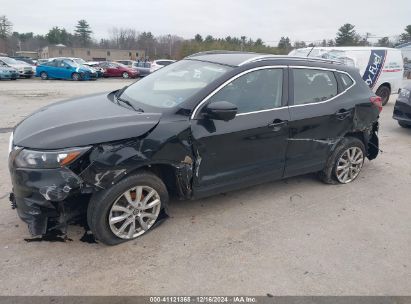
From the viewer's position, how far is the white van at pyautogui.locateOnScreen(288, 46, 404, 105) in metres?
10.8

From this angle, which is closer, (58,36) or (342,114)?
(342,114)

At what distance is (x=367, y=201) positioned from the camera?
427cm

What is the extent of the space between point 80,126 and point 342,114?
3.13 meters

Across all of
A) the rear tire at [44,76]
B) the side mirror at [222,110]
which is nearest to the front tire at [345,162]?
the side mirror at [222,110]

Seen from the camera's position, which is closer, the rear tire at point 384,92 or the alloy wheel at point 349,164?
the alloy wheel at point 349,164

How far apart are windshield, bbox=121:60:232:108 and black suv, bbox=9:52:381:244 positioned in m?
0.02

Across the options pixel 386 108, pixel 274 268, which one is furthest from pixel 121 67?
pixel 274 268

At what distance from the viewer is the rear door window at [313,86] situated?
3.97m

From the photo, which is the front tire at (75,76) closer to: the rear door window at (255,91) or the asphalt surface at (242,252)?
the asphalt surface at (242,252)

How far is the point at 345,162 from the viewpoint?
183 inches

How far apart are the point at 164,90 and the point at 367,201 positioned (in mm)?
2831

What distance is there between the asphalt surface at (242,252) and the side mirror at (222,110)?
1151mm

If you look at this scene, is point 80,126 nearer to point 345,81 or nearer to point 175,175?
point 175,175

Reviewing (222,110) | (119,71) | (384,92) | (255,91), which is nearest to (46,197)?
(222,110)
